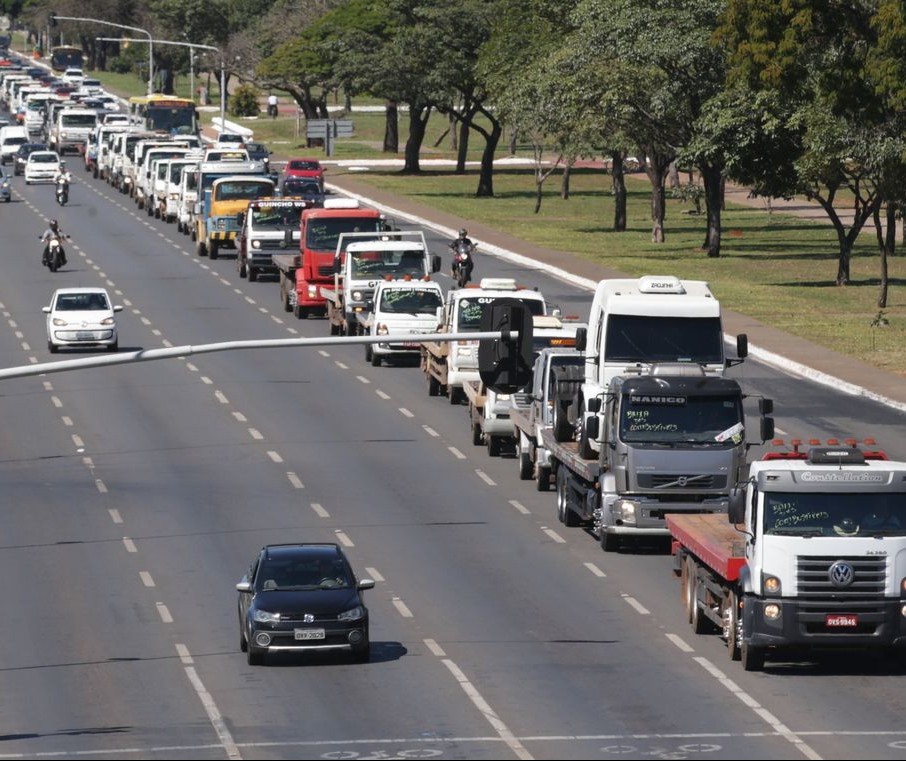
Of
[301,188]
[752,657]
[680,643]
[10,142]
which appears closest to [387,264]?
[680,643]

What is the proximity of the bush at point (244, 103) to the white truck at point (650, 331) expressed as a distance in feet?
452

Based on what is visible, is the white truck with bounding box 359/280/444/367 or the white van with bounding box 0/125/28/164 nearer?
the white truck with bounding box 359/280/444/367

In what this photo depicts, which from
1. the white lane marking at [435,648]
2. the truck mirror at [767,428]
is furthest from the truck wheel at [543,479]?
the white lane marking at [435,648]

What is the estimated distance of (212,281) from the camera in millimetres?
73750

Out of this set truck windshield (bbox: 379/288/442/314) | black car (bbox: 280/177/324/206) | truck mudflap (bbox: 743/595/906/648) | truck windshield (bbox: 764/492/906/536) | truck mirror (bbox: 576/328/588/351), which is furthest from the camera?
black car (bbox: 280/177/324/206)

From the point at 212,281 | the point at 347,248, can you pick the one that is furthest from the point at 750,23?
the point at 212,281

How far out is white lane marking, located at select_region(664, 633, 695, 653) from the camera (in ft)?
89.6

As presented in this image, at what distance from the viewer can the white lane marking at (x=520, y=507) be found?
36781mm

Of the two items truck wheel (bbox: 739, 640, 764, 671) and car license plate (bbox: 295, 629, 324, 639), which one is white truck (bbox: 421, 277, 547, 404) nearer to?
car license plate (bbox: 295, 629, 324, 639)

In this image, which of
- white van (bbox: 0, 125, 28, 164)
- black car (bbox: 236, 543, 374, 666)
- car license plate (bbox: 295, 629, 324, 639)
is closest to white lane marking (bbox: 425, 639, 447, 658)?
black car (bbox: 236, 543, 374, 666)

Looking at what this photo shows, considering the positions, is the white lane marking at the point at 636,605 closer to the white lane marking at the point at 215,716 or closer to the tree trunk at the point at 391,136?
the white lane marking at the point at 215,716

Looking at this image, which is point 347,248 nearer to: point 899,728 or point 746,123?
point 746,123

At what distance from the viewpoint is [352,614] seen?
26250mm

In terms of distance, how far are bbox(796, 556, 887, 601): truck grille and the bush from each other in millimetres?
149694
